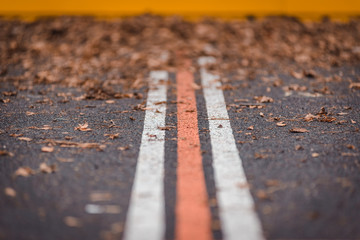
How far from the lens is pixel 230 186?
289cm

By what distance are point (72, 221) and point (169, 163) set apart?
0.99 m

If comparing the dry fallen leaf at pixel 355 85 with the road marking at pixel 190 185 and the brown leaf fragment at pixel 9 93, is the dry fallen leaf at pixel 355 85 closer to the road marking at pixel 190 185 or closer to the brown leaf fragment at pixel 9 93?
the road marking at pixel 190 185

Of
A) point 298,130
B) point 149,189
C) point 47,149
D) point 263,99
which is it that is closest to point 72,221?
point 149,189

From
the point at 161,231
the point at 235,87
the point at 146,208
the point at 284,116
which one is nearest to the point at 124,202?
the point at 146,208

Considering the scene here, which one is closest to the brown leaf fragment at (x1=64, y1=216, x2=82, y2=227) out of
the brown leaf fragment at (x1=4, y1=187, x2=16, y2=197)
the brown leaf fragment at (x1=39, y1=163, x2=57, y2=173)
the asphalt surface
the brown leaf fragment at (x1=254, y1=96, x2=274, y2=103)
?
the asphalt surface

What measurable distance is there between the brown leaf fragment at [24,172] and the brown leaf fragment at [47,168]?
3.0 inches

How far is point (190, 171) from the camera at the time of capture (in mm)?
3125

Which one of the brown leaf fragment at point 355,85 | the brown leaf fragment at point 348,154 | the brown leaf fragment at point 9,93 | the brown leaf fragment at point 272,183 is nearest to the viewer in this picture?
the brown leaf fragment at point 272,183

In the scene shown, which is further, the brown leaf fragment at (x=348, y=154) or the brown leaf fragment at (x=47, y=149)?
the brown leaf fragment at (x=47, y=149)

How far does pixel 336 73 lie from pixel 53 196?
484 centimetres

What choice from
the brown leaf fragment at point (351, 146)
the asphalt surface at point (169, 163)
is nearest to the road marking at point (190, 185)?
the asphalt surface at point (169, 163)

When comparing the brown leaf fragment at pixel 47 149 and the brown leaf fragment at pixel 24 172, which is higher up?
→ the brown leaf fragment at pixel 47 149

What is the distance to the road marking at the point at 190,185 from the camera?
2422mm

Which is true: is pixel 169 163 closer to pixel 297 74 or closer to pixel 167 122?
pixel 167 122
